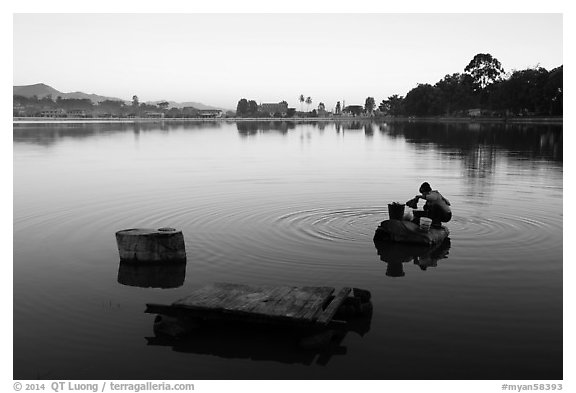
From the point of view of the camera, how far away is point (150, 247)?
15.4 meters

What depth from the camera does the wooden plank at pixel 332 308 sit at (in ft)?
33.7

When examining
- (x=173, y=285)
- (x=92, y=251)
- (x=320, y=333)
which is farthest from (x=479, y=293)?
(x=92, y=251)

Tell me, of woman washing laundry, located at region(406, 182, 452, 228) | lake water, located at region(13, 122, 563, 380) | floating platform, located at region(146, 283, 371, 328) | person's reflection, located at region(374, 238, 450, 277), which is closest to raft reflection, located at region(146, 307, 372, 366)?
lake water, located at region(13, 122, 563, 380)

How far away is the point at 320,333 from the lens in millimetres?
10281

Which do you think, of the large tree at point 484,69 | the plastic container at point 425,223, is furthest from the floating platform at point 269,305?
the large tree at point 484,69

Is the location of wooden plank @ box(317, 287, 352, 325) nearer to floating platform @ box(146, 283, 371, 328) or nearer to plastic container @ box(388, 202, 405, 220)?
floating platform @ box(146, 283, 371, 328)

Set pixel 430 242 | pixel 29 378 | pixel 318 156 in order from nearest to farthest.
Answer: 1. pixel 29 378
2. pixel 430 242
3. pixel 318 156

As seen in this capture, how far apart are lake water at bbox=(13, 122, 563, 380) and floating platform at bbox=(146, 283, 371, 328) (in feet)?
1.43

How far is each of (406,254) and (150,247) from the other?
7137 mm

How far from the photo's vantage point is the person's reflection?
15.2m

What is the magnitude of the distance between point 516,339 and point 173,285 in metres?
7.70

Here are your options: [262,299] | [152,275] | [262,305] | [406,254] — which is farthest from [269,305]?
[406,254]

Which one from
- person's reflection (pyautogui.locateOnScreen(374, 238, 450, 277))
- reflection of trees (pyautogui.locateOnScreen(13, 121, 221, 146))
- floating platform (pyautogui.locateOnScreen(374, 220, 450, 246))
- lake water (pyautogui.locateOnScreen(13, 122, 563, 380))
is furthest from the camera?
reflection of trees (pyautogui.locateOnScreen(13, 121, 221, 146))

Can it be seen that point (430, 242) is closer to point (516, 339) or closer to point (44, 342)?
point (516, 339)
